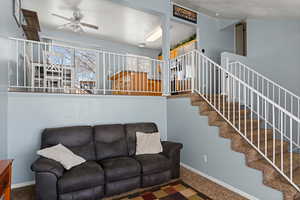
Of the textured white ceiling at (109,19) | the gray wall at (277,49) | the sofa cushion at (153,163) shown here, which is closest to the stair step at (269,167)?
the sofa cushion at (153,163)

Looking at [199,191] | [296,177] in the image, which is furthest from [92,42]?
[296,177]

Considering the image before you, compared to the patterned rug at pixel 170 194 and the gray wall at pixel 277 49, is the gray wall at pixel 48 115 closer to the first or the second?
the patterned rug at pixel 170 194

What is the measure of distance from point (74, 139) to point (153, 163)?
1.37m

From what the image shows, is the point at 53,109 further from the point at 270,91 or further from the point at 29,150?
the point at 270,91

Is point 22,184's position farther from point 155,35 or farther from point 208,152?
point 155,35

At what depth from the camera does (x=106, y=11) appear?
4684 mm

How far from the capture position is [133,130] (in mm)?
3348

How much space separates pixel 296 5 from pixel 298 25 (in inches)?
33.2

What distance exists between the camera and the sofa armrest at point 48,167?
2041 mm

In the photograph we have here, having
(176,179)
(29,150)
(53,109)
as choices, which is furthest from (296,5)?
(29,150)

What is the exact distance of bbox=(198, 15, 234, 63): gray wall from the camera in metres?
5.44

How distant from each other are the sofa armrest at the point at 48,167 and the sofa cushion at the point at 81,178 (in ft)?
0.27

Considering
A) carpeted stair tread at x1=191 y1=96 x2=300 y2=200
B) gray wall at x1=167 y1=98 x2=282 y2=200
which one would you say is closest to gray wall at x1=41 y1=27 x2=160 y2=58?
gray wall at x1=167 y1=98 x2=282 y2=200

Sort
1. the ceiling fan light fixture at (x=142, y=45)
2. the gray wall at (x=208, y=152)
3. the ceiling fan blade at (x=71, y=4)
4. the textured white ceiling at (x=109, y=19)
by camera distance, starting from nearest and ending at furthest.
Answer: the gray wall at (x=208, y=152) < the ceiling fan blade at (x=71, y=4) < the textured white ceiling at (x=109, y=19) < the ceiling fan light fixture at (x=142, y=45)
